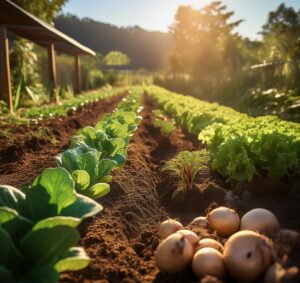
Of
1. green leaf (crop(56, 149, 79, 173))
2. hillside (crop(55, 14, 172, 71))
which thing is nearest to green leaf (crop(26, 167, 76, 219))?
green leaf (crop(56, 149, 79, 173))

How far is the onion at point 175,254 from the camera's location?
2262 mm

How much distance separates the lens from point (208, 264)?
2156 mm

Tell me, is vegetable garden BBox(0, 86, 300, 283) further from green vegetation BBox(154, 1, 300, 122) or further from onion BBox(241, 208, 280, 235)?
green vegetation BBox(154, 1, 300, 122)

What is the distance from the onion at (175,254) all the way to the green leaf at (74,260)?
0.50 metres

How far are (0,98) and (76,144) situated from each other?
7.23 metres

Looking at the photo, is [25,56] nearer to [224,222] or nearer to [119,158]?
[119,158]

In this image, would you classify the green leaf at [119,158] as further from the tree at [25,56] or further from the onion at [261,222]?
the tree at [25,56]

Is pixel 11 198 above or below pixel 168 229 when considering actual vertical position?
above

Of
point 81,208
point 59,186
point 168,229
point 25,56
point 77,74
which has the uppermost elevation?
point 25,56

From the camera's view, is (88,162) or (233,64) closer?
(88,162)

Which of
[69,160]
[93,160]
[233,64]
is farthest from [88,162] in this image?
[233,64]

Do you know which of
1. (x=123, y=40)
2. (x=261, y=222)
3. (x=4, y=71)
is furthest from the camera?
(x=123, y=40)

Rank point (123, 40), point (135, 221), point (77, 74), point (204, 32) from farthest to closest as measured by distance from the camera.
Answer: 1. point (123, 40)
2. point (204, 32)
3. point (77, 74)
4. point (135, 221)

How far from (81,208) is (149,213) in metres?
1.80
